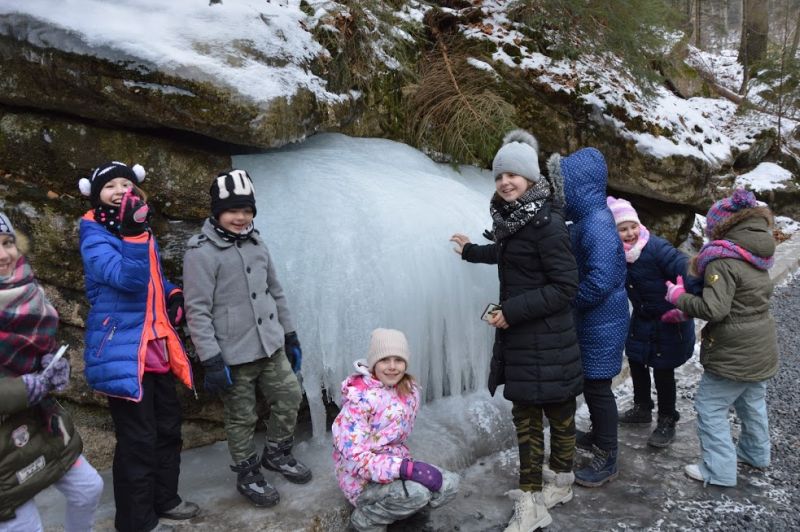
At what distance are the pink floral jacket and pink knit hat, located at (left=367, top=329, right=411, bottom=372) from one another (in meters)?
0.08

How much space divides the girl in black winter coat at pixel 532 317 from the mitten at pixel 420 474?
1.66 ft

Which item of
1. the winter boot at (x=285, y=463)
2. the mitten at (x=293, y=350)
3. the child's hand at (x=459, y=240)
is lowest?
the winter boot at (x=285, y=463)

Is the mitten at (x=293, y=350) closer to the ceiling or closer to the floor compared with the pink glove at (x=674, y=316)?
closer to the floor

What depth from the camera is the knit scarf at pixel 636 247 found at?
134 inches

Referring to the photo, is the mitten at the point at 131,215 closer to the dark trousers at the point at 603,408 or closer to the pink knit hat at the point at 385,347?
the pink knit hat at the point at 385,347

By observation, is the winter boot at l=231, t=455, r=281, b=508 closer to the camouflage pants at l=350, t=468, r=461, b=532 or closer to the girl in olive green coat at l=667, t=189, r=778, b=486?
the camouflage pants at l=350, t=468, r=461, b=532

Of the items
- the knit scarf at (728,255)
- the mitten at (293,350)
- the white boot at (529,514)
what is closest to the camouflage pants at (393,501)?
the white boot at (529,514)

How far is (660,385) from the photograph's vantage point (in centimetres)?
366

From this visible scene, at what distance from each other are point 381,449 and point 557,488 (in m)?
0.99

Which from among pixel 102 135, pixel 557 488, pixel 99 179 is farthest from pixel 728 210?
pixel 102 135

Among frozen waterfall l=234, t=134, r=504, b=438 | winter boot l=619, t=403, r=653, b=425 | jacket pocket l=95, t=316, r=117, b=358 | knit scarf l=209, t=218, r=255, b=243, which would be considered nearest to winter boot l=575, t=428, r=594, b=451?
winter boot l=619, t=403, r=653, b=425

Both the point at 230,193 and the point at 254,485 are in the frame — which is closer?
Answer: the point at 230,193

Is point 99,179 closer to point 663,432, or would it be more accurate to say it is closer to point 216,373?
point 216,373

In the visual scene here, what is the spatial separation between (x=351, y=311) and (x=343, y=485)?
1.00 meters
